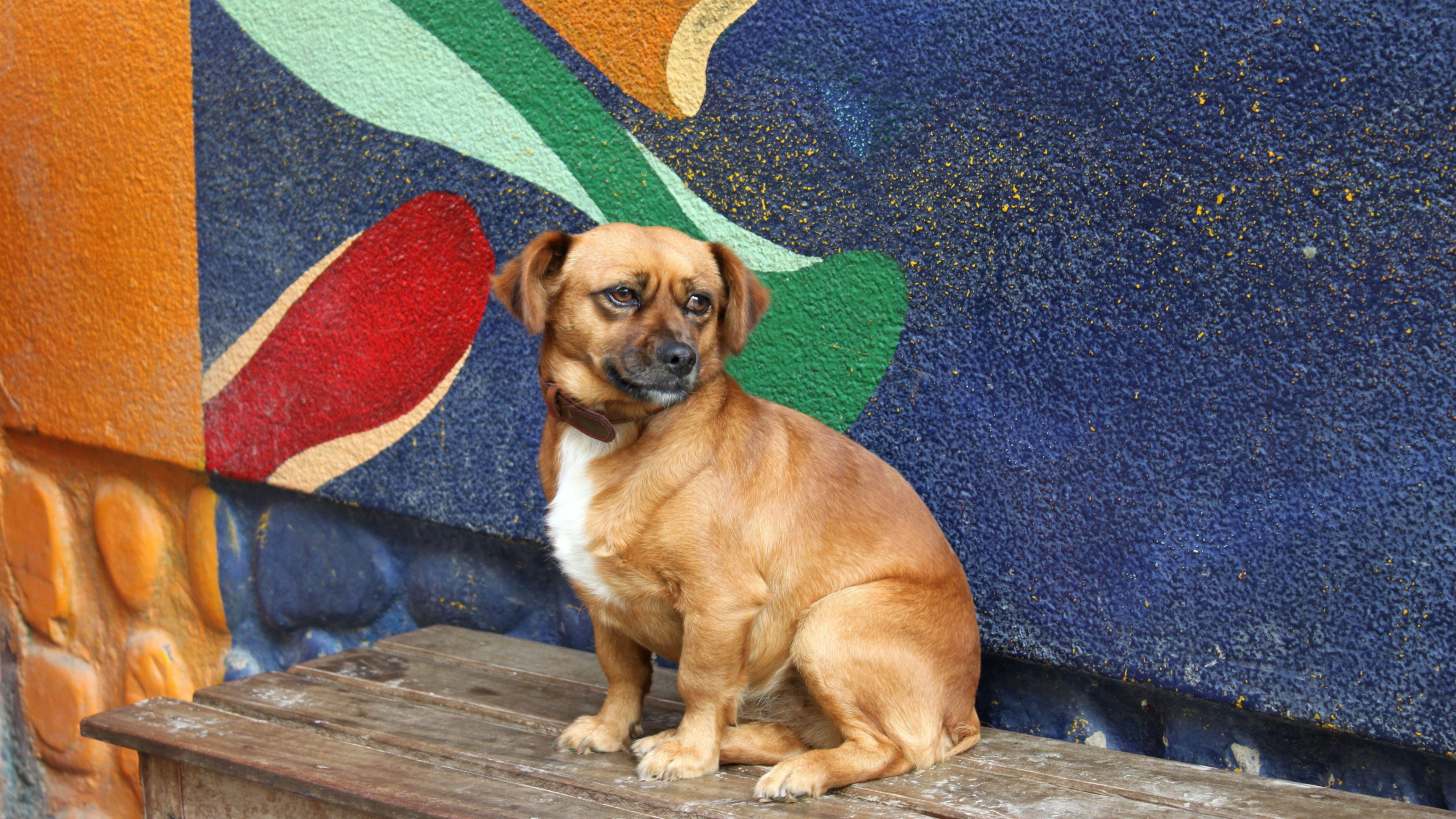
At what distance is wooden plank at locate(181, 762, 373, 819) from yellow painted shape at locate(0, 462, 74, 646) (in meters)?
1.98

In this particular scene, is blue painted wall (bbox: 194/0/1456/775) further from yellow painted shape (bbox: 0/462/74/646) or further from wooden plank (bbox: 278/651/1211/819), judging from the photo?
yellow painted shape (bbox: 0/462/74/646)

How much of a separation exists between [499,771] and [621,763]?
0.23 metres

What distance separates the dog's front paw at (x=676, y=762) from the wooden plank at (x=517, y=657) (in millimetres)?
426

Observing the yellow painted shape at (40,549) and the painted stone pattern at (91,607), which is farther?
the yellow painted shape at (40,549)

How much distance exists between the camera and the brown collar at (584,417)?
1.85 m

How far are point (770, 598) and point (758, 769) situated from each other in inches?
12.9

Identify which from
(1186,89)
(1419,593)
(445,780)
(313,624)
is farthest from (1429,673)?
(313,624)

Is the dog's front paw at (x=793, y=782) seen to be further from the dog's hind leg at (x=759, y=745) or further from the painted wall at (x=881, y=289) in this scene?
the painted wall at (x=881, y=289)

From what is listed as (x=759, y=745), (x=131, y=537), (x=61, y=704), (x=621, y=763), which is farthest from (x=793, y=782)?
(x=61, y=704)

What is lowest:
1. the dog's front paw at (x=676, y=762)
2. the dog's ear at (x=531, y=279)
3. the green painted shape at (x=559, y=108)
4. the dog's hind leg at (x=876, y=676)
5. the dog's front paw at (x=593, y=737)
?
the dog's front paw at (x=593, y=737)

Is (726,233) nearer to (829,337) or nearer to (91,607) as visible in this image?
(829,337)

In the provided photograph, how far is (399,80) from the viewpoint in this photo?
281cm

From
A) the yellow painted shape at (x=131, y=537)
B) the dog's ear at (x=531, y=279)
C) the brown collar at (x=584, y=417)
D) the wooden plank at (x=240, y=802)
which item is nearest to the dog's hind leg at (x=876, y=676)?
the brown collar at (x=584, y=417)

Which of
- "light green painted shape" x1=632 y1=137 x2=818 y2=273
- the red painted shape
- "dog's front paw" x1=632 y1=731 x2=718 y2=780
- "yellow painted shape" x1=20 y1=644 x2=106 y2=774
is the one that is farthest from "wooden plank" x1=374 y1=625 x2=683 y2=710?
"yellow painted shape" x1=20 y1=644 x2=106 y2=774
